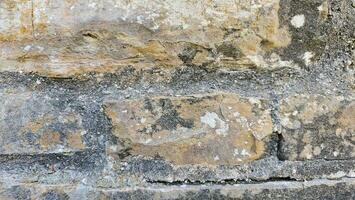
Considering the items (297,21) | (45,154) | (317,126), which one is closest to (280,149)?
(317,126)

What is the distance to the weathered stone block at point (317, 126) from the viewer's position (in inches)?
29.7

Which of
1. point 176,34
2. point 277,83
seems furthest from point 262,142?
point 176,34

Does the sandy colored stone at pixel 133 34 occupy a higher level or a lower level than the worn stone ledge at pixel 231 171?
higher

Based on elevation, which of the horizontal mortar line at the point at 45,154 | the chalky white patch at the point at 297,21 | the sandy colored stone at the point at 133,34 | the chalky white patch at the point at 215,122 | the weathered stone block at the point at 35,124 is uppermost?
the chalky white patch at the point at 297,21

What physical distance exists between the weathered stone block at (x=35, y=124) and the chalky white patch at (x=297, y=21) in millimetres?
315

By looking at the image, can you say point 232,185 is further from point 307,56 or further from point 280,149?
point 307,56

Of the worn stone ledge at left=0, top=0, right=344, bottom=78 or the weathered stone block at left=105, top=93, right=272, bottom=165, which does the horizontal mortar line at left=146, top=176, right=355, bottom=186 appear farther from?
the worn stone ledge at left=0, top=0, right=344, bottom=78

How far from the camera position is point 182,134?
75 cm

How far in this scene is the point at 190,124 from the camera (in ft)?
2.44

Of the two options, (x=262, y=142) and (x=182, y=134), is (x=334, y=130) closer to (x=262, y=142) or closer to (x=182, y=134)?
(x=262, y=142)

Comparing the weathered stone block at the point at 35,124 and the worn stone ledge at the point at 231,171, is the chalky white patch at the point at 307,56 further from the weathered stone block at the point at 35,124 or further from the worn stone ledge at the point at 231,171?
the weathered stone block at the point at 35,124

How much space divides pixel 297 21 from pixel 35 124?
38 cm

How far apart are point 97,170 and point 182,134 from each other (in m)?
0.13

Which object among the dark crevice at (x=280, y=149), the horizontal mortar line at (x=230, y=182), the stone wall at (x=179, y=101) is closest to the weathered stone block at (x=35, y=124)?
the stone wall at (x=179, y=101)
